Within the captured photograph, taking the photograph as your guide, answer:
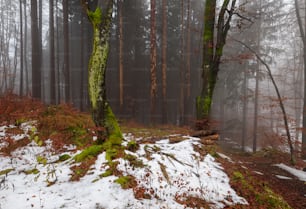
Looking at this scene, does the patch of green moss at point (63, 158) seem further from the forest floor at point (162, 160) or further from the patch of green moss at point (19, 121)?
the patch of green moss at point (19, 121)

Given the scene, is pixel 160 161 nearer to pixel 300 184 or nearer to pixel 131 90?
pixel 300 184

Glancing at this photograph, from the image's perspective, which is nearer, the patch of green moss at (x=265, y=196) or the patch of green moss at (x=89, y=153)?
the patch of green moss at (x=265, y=196)

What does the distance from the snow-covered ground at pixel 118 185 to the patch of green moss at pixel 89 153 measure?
0.26 metres

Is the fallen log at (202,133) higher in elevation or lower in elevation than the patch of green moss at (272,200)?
higher

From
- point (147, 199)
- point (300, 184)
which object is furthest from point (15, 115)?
point (300, 184)

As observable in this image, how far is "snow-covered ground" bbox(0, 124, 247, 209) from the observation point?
4344mm

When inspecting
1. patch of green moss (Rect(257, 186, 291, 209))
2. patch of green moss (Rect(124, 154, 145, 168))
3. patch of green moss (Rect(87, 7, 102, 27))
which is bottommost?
patch of green moss (Rect(257, 186, 291, 209))

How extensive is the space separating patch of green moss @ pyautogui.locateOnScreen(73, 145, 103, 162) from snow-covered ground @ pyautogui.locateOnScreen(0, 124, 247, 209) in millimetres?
257

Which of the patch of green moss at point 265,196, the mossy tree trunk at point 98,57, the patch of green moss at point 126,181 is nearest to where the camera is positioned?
the patch of green moss at point 126,181

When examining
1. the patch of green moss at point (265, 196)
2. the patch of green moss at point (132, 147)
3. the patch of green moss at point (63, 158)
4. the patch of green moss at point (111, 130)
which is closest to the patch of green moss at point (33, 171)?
the patch of green moss at point (63, 158)

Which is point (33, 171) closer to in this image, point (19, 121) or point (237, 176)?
point (19, 121)

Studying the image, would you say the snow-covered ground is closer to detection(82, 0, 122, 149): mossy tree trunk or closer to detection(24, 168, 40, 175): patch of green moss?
detection(24, 168, 40, 175): patch of green moss

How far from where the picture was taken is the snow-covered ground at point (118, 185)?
4.34m

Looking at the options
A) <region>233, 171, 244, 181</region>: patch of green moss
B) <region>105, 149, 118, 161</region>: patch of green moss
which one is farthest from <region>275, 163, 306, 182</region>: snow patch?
<region>105, 149, 118, 161</region>: patch of green moss
